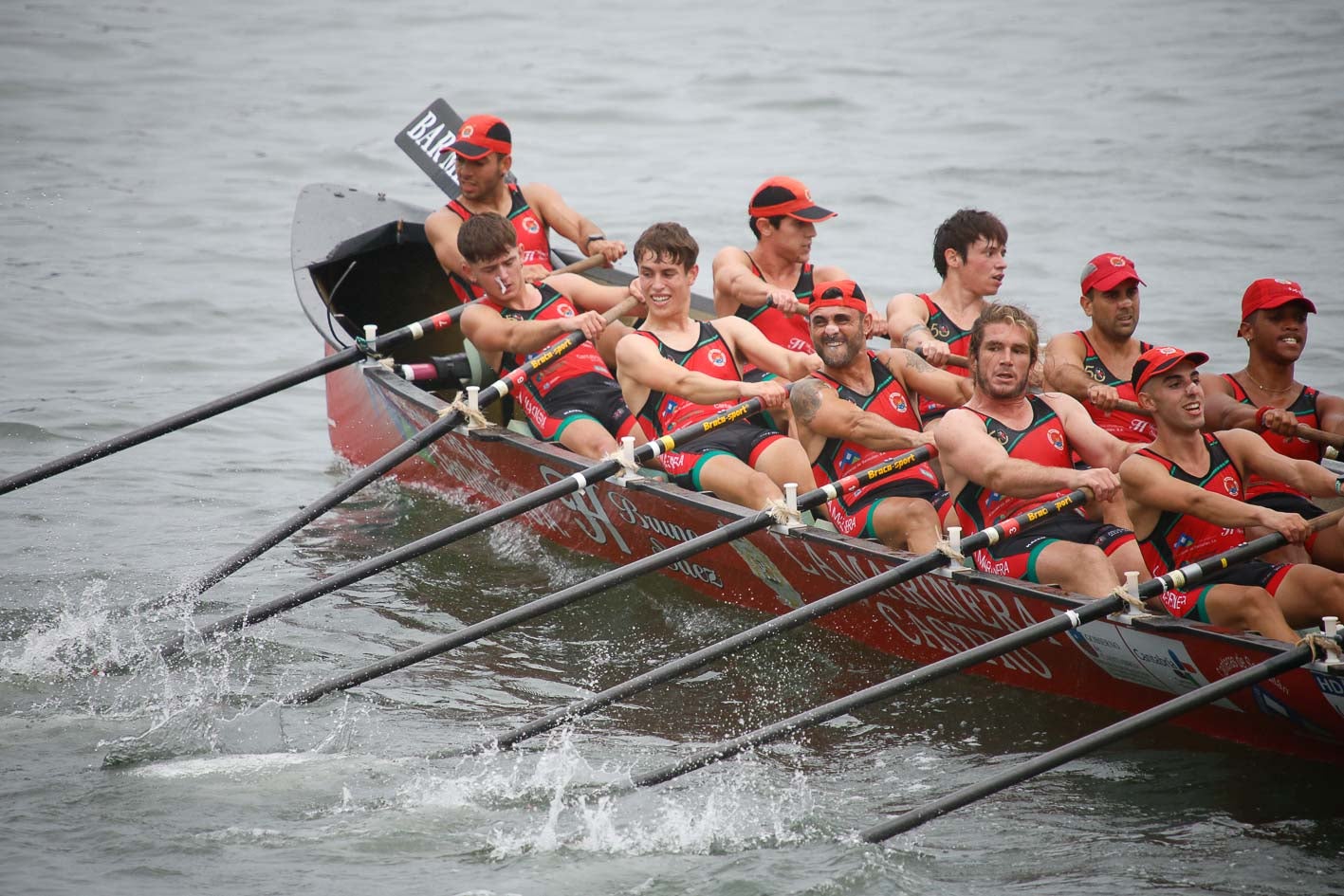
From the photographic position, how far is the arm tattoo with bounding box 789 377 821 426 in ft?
22.2

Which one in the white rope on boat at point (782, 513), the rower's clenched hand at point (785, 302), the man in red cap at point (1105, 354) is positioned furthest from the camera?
the rower's clenched hand at point (785, 302)

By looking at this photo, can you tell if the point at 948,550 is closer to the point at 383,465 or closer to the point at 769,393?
the point at 769,393

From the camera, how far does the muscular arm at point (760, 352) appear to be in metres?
7.29

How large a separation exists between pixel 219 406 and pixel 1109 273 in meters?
4.38

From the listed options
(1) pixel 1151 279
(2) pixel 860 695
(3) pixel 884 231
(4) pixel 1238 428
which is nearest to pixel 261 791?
(2) pixel 860 695

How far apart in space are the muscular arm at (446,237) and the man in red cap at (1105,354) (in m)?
3.33

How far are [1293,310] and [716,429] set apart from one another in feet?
8.54

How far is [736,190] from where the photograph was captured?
17406 mm

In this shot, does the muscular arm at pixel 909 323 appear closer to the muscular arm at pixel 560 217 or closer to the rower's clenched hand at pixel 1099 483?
the rower's clenched hand at pixel 1099 483

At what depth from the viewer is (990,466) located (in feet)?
19.8

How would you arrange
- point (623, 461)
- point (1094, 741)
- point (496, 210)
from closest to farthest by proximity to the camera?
point (1094, 741) → point (623, 461) → point (496, 210)

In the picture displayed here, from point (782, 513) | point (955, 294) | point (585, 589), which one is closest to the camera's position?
point (585, 589)

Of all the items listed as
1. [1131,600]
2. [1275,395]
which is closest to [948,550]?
[1131,600]

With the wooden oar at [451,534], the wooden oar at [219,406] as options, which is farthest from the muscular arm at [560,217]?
the wooden oar at [451,534]
